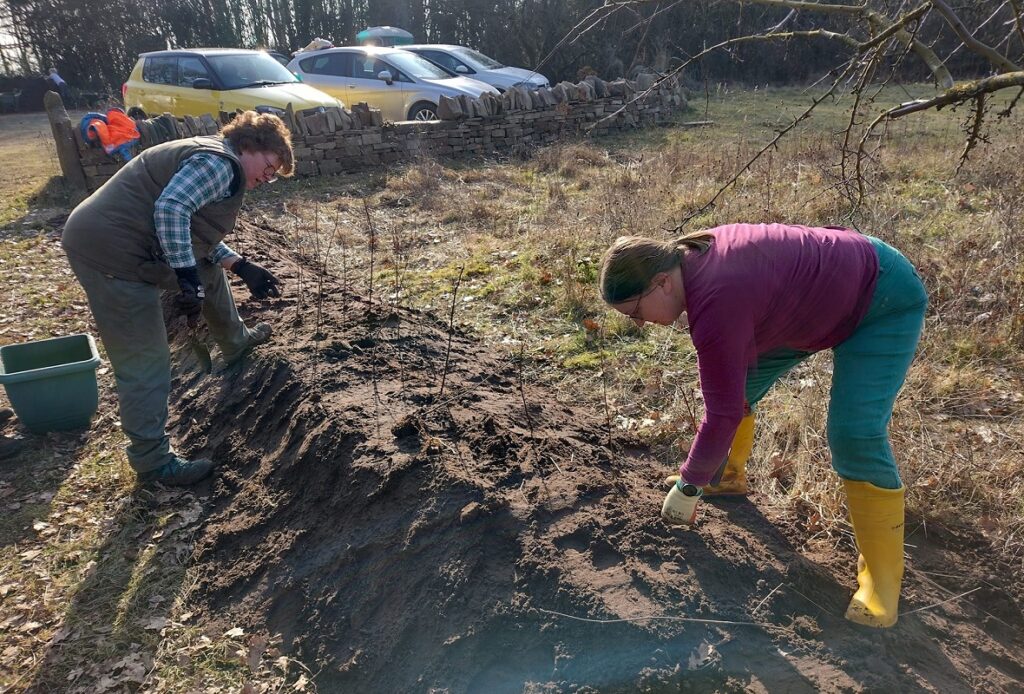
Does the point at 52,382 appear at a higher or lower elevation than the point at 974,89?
lower

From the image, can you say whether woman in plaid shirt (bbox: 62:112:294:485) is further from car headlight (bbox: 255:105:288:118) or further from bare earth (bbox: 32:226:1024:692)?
car headlight (bbox: 255:105:288:118)

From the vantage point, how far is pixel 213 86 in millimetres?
11070

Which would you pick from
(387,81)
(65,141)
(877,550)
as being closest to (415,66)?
(387,81)

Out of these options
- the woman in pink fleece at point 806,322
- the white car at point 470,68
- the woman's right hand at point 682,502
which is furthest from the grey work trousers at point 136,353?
the white car at point 470,68

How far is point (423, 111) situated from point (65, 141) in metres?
5.82

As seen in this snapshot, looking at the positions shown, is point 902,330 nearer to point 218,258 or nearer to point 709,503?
point 709,503

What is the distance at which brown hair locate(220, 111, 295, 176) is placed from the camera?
3.53m

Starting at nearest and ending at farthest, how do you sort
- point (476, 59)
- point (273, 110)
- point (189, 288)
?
point (189, 288), point (273, 110), point (476, 59)

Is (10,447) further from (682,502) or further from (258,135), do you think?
(682,502)

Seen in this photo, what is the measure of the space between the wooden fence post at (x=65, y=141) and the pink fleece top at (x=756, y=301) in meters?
10.2

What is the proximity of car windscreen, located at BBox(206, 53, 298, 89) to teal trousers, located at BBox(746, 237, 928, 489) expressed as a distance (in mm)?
11310

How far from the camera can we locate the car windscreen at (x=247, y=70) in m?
11.2

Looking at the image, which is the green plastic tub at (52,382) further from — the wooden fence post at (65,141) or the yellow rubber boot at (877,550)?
the wooden fence post at (65,141)

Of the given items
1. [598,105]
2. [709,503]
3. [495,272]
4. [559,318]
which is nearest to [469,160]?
[598,105]
